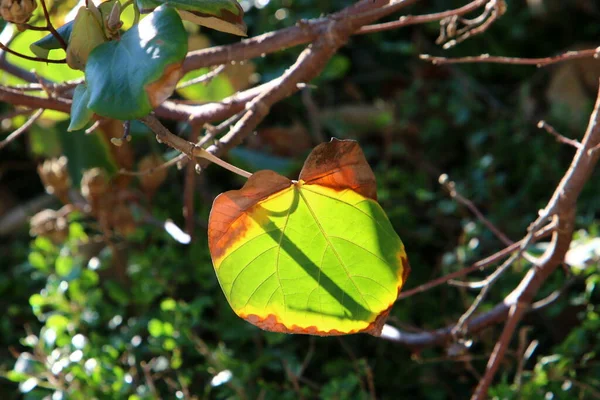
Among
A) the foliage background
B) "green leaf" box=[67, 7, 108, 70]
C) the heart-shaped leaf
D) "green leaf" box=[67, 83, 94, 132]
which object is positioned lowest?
the foliage background

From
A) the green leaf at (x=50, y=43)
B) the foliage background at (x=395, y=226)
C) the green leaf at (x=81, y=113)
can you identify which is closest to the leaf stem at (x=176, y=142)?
the green leaf at (x=81, y=113)

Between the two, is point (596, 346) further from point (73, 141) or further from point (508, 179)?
point (73, 141)

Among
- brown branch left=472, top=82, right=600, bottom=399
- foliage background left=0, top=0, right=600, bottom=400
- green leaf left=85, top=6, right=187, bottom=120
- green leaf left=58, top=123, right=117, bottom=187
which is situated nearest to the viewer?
green leaf left=85, top=6, right=187, bottom=120

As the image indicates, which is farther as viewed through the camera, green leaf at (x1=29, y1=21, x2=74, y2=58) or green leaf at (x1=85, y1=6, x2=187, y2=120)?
green leaf at (x1=29, y1=21, x2=74, y2=58)

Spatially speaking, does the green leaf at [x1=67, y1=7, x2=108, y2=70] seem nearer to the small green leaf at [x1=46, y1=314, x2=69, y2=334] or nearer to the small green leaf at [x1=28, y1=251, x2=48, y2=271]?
Answer: the small green leaf at [x1=46, y1=314, x2=69, y2=334]

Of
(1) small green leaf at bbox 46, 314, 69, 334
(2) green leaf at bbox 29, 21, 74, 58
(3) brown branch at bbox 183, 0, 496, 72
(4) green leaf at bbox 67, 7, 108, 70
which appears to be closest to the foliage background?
(1) small green leaf at bbox 46, 314, 69, 334

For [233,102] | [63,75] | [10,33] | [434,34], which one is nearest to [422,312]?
[233,102]

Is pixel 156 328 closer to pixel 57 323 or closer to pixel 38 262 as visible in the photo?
pixel 57 323

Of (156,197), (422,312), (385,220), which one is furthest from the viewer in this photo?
(156,197)
